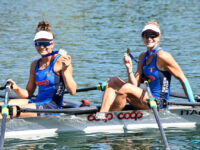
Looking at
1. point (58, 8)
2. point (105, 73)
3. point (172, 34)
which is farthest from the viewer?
point (58, 8)

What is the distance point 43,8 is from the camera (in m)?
38.7

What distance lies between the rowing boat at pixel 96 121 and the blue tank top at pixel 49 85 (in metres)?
0.35

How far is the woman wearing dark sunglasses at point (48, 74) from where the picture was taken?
399 inches

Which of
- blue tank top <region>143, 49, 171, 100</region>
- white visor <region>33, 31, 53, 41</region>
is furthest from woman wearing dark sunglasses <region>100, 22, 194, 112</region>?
white visor <region>33, 31, 53, 41</region>

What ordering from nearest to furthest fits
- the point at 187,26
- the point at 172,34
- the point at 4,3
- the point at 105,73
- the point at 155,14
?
the point at 105,73, the point at 172,34, the point at 187,26, the point at 155,14, the point at 4,3

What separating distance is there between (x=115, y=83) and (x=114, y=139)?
1150 millimetres

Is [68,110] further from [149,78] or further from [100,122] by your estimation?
[149,78]

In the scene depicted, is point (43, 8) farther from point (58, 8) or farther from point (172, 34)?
point (172, 34)

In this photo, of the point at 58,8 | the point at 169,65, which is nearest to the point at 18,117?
the point at 169,65

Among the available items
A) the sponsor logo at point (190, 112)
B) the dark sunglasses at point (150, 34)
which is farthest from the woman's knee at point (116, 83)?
the sponsor logo at point (190, 112)

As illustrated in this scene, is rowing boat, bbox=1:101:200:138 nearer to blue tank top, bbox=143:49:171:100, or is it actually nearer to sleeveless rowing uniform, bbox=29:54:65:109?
sleeveless rowing uniform, bbox=29:54:65:109

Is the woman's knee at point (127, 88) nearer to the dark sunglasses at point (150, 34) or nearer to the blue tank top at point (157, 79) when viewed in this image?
the blue tank top at point (157, 79)

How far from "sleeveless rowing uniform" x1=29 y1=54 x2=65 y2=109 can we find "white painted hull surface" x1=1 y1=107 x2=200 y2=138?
288 mm

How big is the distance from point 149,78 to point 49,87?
6.76 ft
